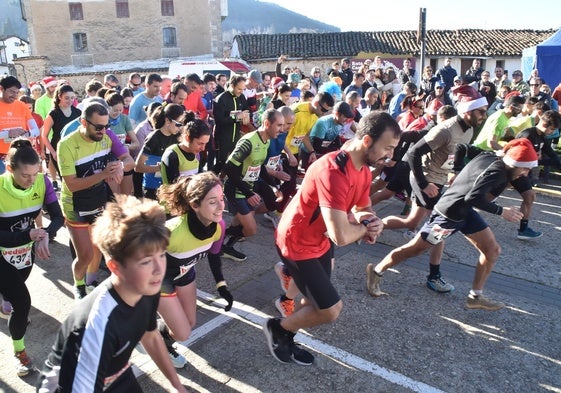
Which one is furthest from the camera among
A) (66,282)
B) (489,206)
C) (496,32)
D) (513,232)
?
(496,32)

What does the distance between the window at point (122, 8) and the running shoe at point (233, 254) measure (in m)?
36.9

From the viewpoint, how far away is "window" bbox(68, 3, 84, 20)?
36.2 meters

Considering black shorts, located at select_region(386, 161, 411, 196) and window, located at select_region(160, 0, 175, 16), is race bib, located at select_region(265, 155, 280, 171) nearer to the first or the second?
black shorts, located at select_region(386, 161, 411, 196)

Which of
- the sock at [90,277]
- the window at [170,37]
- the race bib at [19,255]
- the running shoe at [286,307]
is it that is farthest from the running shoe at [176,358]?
the window at [170,37]

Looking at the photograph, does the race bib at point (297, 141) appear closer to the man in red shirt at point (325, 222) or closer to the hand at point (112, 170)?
the hand at point (112, 170)

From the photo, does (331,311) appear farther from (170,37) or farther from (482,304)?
(170,37)

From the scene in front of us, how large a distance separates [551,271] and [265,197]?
11.6 feet

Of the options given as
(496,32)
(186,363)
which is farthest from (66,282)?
(496,32)

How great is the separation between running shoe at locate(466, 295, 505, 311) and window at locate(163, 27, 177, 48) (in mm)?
37425

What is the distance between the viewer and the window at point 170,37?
122ft

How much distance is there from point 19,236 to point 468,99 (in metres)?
4.41

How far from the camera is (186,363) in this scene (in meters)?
3.40

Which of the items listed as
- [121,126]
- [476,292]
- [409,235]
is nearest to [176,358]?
[476,292]

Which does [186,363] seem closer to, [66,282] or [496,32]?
[66,282]
